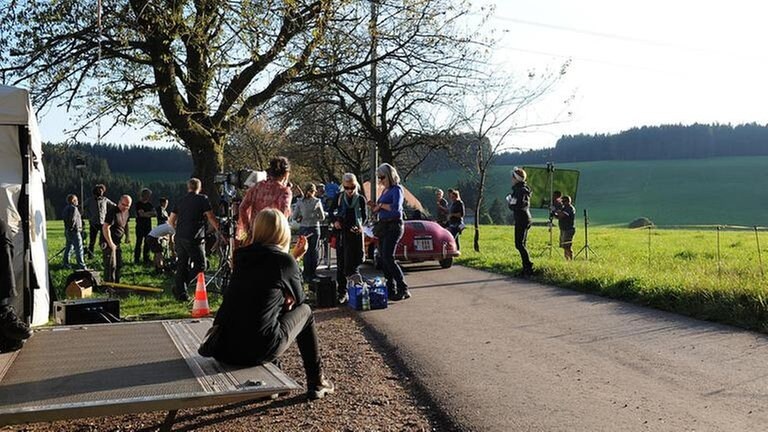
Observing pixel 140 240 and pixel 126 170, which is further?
pixel 126 170

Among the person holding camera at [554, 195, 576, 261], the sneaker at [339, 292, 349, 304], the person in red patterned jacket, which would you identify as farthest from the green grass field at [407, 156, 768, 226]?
the person in red patterned jacket

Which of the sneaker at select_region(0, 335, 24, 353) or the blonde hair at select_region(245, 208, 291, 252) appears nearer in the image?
the blonde hair at select_region(245, 208, 291, 252)

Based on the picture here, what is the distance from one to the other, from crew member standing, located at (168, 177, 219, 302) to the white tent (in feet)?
9.92

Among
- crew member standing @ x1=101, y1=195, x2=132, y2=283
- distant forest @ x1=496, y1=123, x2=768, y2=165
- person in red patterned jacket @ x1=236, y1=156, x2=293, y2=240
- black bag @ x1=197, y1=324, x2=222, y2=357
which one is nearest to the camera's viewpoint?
black bag @ x1=197, y1=324, x2=222, y2=357

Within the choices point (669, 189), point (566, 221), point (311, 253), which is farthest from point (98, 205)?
point (669, 189)

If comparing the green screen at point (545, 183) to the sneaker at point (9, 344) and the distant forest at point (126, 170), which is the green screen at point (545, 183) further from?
the distant forest at point (126, 170)

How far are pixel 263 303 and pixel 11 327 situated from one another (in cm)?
232

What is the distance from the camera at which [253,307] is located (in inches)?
200

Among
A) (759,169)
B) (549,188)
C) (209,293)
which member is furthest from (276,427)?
(759,169)

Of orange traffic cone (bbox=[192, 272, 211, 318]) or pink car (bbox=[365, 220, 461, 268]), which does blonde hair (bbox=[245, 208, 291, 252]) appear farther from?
pink car (bbox=[365, 220, 461, 268])

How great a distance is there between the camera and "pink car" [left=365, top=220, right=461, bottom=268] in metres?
15.8

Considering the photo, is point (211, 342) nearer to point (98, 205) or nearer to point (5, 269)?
point (5, 269)

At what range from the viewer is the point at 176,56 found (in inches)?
627

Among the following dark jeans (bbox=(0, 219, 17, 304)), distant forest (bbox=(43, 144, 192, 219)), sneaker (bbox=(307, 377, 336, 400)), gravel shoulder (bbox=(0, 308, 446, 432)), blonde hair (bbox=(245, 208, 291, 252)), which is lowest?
gravel shoulder (bbox=(0, 308, 446, 432))
